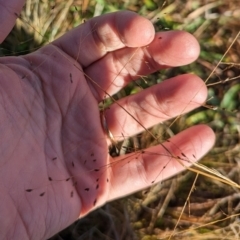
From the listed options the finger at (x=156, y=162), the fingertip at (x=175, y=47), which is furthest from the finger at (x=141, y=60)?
the finger at (x=156, y=162)

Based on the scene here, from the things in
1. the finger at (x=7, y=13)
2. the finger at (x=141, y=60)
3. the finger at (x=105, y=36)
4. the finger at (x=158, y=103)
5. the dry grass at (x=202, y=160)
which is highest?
the finger at (x=7, y=13)

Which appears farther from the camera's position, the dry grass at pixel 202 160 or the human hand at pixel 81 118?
the dry grass at pixel 202 160

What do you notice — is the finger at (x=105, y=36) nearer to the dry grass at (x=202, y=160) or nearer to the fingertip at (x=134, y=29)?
the fingertip at (x=134, y=29)

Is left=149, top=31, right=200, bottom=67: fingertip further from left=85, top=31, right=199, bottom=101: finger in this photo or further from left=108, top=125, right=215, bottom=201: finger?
left=108, top=125, right=215, bottom=201: finger

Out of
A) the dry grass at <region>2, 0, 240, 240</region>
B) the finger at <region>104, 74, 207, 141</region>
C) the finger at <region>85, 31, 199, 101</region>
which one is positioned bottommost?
the dry grass at <region>2, 0, 240, 240</region>

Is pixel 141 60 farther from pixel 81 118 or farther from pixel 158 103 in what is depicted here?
pixel 81 118

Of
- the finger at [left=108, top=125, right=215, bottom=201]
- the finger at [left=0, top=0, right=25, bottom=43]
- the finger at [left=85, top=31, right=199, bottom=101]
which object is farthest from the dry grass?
the finger at [left=0, top=0, right=25, bottom=43]
